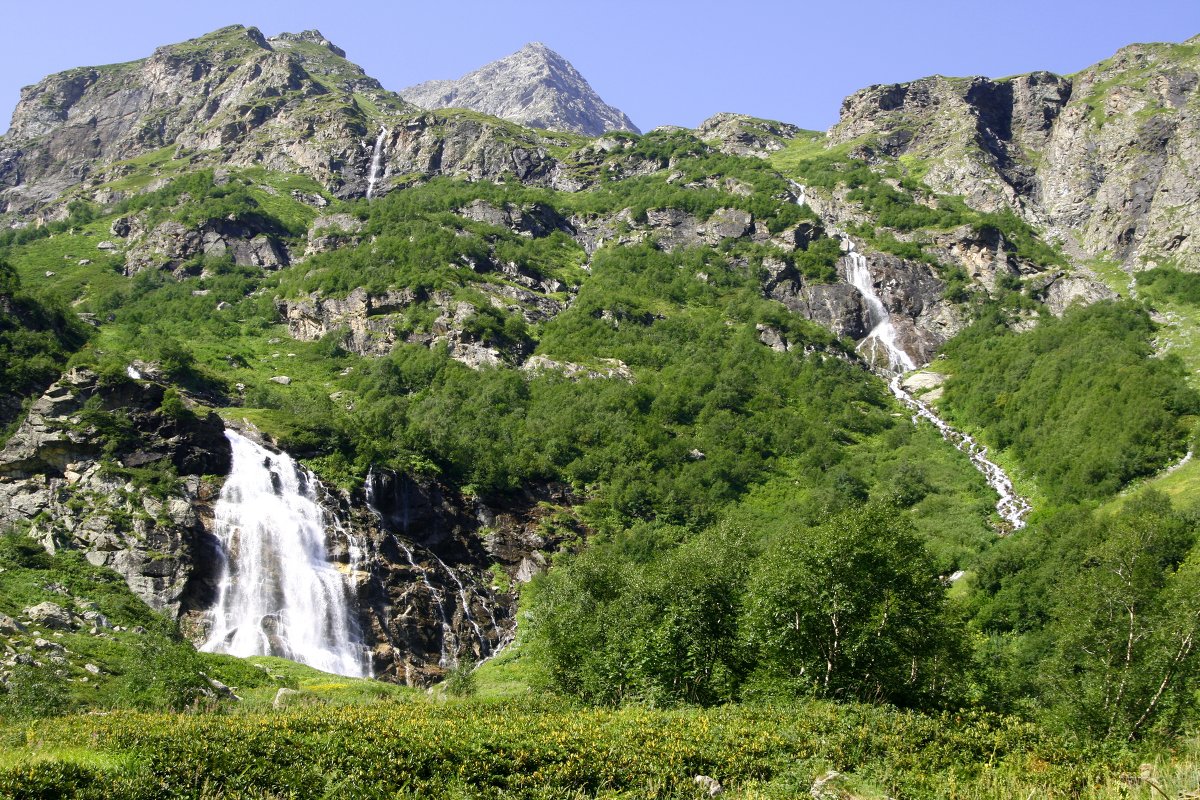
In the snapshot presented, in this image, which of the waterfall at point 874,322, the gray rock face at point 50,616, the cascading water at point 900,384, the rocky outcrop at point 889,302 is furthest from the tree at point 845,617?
the rocky outcrop at point 889,302

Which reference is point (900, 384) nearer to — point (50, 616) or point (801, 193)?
point (801, 193)

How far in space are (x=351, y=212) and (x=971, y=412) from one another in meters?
128

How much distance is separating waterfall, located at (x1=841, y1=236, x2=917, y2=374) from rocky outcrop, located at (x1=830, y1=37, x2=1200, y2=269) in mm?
42725

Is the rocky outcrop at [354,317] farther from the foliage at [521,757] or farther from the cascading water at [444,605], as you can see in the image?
the foliage at [521,757]

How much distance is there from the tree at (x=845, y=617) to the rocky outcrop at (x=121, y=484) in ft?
161

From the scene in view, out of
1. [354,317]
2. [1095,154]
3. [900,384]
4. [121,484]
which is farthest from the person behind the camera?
[1095,154]

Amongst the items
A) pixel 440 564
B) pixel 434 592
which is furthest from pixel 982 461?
pixel 434 592

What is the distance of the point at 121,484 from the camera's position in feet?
208

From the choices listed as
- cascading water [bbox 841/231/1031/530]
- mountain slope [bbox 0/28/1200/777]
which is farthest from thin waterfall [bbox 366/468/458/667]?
cascading water [bbox 841/231/1031/530]

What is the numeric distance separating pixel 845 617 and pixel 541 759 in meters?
15.9

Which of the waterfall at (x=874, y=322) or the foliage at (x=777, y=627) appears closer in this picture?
the foliage at (x=777, y=627)

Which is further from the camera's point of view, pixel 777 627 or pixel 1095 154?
pixel 1095 154

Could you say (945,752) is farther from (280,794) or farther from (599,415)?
(599,415)

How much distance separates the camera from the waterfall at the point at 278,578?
59.1 meters
